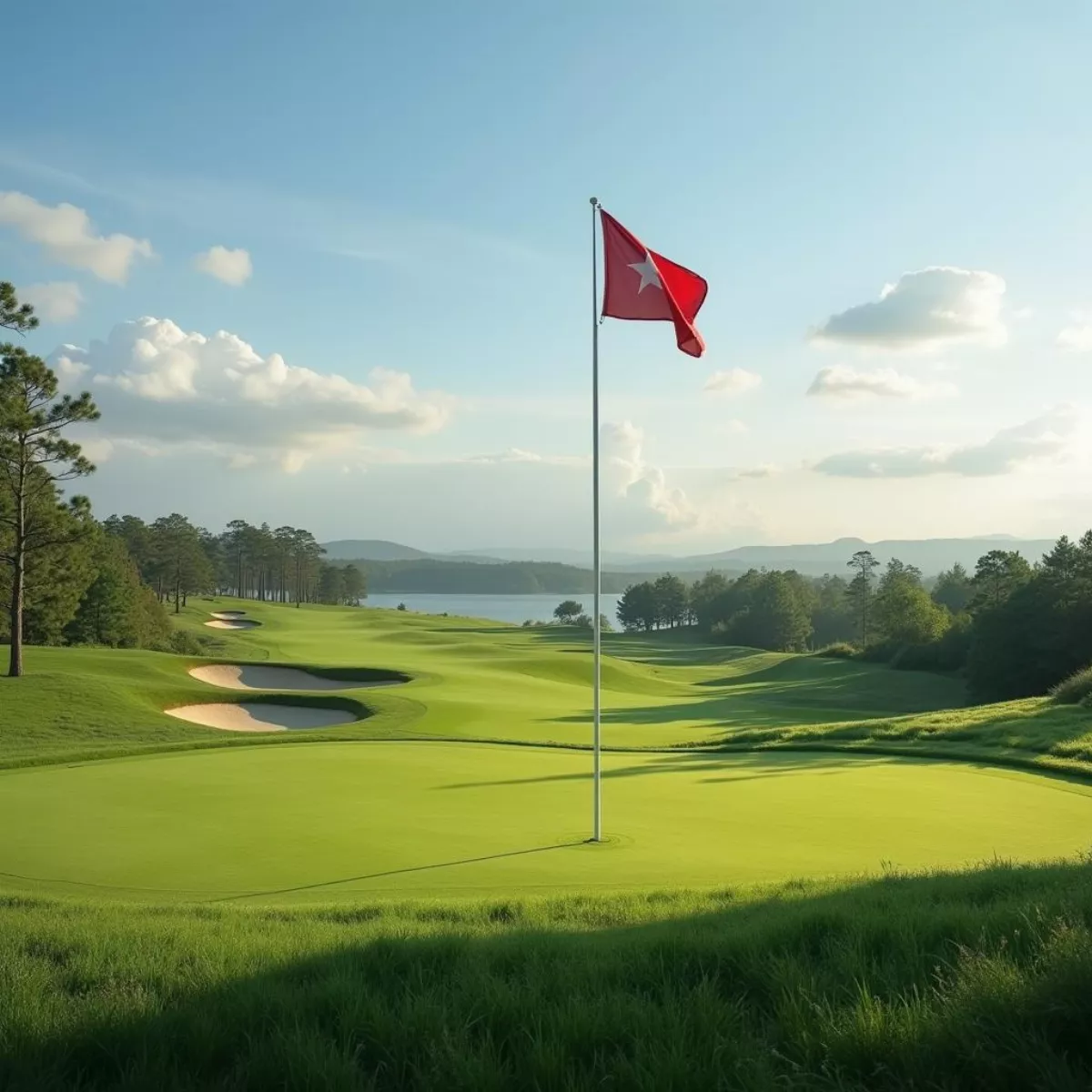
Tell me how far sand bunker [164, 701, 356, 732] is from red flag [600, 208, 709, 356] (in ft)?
54.7

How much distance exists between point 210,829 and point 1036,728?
15.4 m

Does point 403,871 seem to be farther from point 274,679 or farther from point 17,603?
point 274,679

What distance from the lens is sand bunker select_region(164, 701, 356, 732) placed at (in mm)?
24703

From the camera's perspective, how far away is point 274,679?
33.3 meters

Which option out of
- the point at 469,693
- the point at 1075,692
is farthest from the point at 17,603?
the point at 1075,692

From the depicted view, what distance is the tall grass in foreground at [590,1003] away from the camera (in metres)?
3.45

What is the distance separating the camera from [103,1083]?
362 cm

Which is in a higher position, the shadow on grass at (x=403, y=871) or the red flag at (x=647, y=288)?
the red flag at (x=647, y=288)

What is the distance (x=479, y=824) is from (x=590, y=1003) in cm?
718

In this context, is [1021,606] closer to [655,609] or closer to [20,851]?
[20,851]

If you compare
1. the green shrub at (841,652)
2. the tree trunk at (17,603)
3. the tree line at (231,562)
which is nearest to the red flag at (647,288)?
the tree trunk at (17,603)

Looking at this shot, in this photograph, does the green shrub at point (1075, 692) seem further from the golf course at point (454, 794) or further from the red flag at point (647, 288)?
the red flag at point (647, 288)

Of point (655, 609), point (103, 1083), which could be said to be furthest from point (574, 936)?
point (655, 609)

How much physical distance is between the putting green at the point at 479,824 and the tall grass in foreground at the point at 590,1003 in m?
2.98
